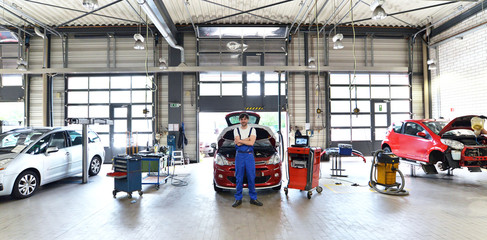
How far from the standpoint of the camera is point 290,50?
32.8ft

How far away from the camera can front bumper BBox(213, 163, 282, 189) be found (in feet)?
15.6

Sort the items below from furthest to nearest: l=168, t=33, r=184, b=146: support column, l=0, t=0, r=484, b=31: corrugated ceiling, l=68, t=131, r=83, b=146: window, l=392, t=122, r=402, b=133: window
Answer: l=168, t=33, r=184, b=146: support column → l=0, t=0, r=484, b=31: corrugated ceiling → l=392, t=122, r=402, b=133: window → l=68, t=131, r=83, b=146: window

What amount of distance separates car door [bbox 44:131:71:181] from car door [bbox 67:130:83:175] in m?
0.12

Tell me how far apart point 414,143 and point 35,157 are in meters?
9.08

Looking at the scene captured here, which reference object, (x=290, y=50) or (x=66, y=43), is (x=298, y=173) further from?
(x=66, y=43)

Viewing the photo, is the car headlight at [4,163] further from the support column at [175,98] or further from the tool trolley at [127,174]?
the support column at [175,98]

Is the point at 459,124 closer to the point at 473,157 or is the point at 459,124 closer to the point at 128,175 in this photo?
the point at 473,157

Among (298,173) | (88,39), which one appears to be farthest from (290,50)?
(88,39)

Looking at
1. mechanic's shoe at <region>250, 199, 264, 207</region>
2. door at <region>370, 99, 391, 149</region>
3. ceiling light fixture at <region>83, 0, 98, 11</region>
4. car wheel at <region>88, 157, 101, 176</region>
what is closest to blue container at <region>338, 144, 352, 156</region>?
mechanic's shoe at <region>250, 199, 264, 207</region>

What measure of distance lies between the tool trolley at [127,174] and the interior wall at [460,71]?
10792 mm

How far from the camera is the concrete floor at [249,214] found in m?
3.19

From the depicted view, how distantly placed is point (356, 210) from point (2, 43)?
13617mm

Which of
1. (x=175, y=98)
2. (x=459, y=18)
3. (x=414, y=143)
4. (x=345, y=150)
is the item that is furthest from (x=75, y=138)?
(x=459, y=18)

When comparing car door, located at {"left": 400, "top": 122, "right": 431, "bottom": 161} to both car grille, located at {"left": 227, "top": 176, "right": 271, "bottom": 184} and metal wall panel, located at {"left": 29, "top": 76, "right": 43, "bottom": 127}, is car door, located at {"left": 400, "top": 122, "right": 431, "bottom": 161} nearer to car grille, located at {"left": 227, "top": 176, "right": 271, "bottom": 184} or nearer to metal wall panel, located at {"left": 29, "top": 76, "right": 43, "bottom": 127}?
car grille, located at {"left": 227, "top": 176, "right": 271, "bottom": 184}
